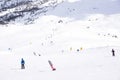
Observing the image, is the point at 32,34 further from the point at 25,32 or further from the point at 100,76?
the point at 100,76

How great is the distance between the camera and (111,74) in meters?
30.8

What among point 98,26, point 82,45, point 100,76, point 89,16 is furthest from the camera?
point 89,16

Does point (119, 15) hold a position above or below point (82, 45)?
below

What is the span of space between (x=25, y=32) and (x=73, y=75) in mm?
146183

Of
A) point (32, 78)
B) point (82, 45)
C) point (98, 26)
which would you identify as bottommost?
point (98, 26)

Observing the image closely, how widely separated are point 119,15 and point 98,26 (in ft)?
80.1

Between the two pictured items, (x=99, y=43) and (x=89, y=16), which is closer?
(x=99, y=43)

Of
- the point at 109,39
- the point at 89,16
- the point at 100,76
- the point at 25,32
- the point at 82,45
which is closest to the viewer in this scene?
the point at 100,76

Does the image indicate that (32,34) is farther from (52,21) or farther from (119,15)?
(119,15)

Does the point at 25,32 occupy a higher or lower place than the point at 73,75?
lower

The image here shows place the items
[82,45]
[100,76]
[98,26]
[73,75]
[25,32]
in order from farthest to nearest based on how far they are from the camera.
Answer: [25,32], [98,26], [82,45], [73,75], [100,76]

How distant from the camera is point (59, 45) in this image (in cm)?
11431

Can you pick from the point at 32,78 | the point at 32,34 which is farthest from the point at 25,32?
the point at 32,78

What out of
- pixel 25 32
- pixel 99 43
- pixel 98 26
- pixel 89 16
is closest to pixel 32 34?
pixel 25 32
